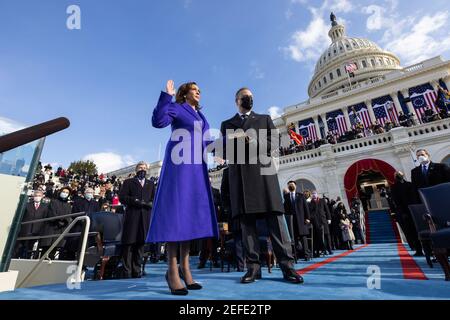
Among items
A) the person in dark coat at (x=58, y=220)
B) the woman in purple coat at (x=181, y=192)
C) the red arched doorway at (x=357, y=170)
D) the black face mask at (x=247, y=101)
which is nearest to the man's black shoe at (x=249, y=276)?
the woman in purple coat at (x=181, y=192)

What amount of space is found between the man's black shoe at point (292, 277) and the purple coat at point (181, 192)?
3.48 ft

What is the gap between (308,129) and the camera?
34.4m

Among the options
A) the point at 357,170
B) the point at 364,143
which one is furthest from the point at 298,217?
the point at 364,143

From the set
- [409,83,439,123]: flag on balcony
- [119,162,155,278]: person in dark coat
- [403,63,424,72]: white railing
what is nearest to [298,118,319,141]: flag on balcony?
[409,83,439,123]: flag on balcony

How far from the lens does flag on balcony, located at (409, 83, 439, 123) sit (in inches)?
1105

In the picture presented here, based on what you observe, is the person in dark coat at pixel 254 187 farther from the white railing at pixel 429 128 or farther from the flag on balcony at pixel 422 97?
the flag on balcony at pixel 422 97

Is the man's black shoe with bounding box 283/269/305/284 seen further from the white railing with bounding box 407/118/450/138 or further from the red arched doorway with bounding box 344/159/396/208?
the white railing with bounding box 407/118/450/138

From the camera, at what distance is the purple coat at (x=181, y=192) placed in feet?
7.14

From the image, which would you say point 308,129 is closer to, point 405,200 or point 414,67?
point 414,67

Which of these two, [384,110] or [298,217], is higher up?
[384,110]

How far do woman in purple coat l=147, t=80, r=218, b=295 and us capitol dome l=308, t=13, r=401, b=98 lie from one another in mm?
57049

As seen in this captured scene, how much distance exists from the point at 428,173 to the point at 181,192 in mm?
5747
